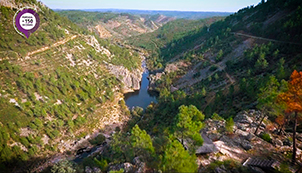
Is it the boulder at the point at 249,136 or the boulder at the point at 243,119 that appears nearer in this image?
the boulder at the point at 249,136


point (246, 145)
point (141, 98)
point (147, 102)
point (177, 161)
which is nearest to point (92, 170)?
point (177, 161)

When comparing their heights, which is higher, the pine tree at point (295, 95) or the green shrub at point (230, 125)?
the pine tree at point (295, 95)

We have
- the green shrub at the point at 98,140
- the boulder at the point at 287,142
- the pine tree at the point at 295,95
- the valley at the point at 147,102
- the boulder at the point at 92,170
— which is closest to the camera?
the pine tree at the point at 295,95

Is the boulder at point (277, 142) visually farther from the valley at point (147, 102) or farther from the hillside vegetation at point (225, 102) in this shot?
the hillside vegetation at point (225, 102)

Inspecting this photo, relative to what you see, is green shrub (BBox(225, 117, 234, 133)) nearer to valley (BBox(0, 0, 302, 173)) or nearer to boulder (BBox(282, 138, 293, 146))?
valley (BBox(0, 0, 302, 173))

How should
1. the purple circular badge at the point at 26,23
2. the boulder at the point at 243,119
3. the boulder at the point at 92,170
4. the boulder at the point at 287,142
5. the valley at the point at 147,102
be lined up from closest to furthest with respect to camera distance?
the valley at the point at 147,102, the boulder at the point at 287,142, the boulder at the point at 92,170, the boulder at the point at 243,119, the purple circular badge at the point at 26,23

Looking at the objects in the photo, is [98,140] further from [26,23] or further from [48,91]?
[26,23]

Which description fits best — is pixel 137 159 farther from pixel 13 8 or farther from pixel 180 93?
pixel 13 8

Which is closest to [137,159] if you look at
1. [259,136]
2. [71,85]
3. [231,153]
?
[231,153]

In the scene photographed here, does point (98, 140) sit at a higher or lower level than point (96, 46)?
lower

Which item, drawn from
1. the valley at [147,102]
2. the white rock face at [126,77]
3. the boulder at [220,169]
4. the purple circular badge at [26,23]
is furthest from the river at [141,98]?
the boulder at [220,169]
